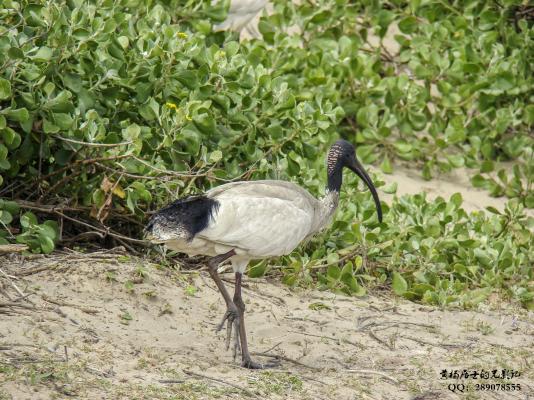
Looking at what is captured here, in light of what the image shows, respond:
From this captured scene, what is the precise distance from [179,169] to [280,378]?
1.83m

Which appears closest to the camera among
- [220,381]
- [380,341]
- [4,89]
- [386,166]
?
[220,381]

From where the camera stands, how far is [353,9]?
9539mm

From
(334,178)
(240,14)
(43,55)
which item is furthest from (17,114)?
(240,14)

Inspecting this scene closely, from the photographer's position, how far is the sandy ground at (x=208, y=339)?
16.3 feet

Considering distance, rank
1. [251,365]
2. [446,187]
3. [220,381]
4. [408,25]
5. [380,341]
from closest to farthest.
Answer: [220,381] < [251,365] < [380,341] < [446,187] < [408,25]

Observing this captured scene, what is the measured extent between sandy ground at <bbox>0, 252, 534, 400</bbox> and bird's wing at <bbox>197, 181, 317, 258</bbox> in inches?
23.0

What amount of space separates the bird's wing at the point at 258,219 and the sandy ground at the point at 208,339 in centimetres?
59

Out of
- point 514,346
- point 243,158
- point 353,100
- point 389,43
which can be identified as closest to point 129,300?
point 243,158

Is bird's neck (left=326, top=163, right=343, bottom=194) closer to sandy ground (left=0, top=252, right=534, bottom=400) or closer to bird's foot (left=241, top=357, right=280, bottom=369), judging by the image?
sandy ground (left=0, top=252, right=534, bottom=400)

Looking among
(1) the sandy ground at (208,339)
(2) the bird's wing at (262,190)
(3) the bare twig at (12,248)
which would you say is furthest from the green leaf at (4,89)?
(2) the bird's wing at (262,190)

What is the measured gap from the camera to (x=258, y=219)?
18.5 ft

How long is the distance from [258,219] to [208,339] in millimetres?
723

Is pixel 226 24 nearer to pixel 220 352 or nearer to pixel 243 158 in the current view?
pixel 243 158

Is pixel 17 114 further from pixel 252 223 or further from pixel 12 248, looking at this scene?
pixel 252 223
